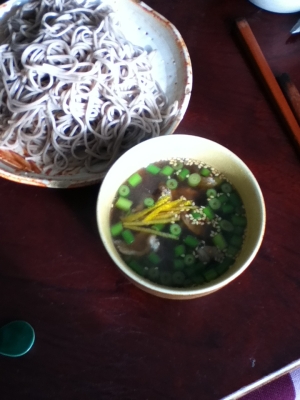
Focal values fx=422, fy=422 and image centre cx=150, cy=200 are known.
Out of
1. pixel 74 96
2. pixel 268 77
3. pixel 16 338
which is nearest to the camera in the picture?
pixel 16 338

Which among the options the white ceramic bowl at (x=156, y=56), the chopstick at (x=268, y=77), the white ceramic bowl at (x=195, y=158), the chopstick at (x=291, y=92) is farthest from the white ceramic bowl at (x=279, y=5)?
the white ceramic bowl at (x=195, y=158)

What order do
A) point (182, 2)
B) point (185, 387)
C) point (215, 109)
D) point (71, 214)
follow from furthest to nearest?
point (182, 2)
point (215, 109)
point (71, 214)
point (185, 387)

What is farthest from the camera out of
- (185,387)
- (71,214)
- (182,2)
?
(182,2)

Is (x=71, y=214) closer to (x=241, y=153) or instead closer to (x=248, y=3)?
(x=241, y=153)

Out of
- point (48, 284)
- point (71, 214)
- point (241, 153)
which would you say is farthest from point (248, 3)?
point (48, 284)

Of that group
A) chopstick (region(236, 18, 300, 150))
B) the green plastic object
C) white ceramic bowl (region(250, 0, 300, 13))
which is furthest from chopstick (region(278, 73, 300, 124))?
the green plastic object

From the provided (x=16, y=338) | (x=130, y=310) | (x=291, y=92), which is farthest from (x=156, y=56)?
(x=16, y=338)

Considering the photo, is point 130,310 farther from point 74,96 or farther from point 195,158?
point 74,96

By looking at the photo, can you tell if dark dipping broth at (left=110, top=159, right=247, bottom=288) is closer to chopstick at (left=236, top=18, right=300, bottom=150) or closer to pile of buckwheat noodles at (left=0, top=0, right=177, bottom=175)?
pile of buckwheat noodles at (left=0, top=0, right=177, bottom=175)
